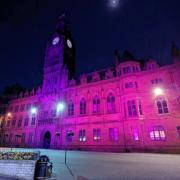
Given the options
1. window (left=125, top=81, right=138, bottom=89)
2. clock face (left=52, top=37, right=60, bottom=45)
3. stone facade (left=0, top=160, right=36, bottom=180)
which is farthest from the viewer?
clock face (left=52, top=37, right=60, bottom=45)

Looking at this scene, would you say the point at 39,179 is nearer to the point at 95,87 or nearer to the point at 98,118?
the point at 98,118

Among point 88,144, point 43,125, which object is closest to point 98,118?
point 88,144

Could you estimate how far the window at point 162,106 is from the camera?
25.6 m

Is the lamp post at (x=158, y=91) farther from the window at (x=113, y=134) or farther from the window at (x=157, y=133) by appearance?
the window at (x=113, y=134)

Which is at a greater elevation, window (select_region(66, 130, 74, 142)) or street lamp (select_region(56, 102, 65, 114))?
street lamp (select_region(56, 102, 65, 114))

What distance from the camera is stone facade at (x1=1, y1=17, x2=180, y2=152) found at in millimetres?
25438

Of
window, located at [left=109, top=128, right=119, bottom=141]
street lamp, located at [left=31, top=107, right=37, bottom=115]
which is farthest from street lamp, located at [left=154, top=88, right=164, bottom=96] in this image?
street lamp, located at [left=31, top=107, right=37, bottom=115]

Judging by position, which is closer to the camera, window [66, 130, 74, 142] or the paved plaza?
the paved plaza

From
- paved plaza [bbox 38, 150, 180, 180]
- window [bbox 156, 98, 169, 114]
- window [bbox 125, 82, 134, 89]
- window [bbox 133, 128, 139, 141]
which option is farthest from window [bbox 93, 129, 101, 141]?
paved plaza [bbox 38, 150, 180, 180]

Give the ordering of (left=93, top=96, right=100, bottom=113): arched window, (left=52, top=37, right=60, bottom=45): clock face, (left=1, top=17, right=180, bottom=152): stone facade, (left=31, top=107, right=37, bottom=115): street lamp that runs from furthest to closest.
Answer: (left=52, top=37, right=60, bottom=45): clock face → (left=31, top=107, right=37, bottom=115): street lamp → (left=93, top=96, right=100, bottom=113): arched window → (left=1, top=17, right=180, bottom=152): stone facade

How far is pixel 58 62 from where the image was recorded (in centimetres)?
4056

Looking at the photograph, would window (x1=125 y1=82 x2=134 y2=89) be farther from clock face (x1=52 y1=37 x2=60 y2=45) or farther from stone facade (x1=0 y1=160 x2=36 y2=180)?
clock face (x1=52 y1=37 x2=60 y2=45)

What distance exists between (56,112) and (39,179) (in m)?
28.5

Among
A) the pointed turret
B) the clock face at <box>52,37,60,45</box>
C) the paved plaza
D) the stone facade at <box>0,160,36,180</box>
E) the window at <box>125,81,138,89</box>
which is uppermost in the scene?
the clock face at <box>52,37,60,45</box>
